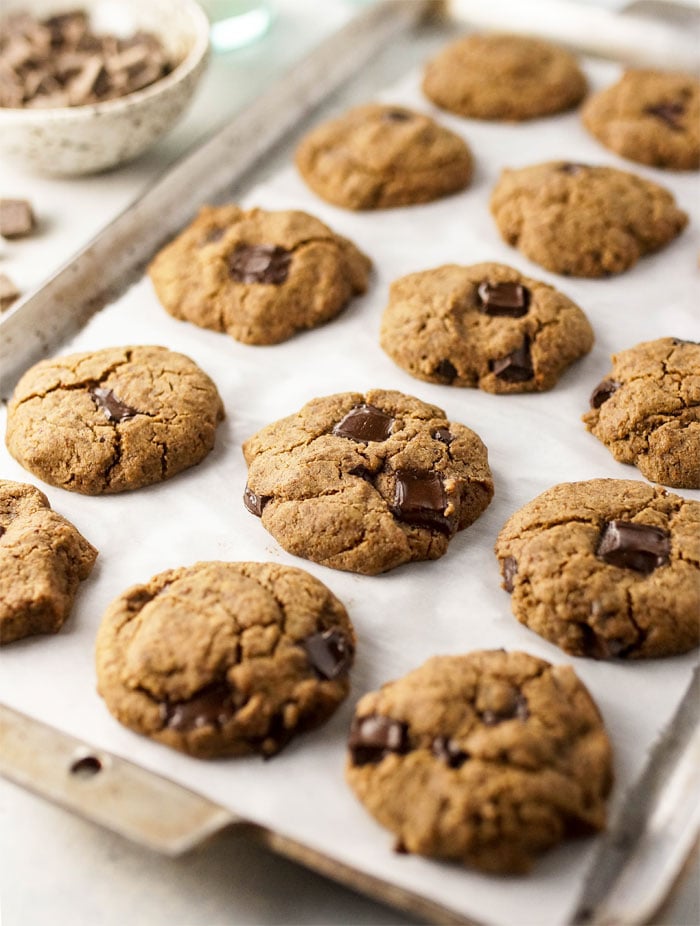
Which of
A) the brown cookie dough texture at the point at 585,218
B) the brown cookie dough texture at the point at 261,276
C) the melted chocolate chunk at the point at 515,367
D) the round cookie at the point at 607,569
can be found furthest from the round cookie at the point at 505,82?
the round cookie at the point at 607,569

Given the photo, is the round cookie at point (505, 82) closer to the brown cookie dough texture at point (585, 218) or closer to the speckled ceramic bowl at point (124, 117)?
the brown cookie dough texture at point (585, 218)

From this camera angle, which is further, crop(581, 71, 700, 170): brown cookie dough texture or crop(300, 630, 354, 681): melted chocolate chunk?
crop(581, 71, 700, 170): brown cookie dough texture

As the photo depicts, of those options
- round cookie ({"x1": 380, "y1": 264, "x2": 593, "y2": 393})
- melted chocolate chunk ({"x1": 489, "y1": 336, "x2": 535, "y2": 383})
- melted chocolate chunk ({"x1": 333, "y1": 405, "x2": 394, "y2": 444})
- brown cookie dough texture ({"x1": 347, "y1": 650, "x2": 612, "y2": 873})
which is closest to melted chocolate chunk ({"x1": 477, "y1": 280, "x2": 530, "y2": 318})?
round cookie ({"x1": 380, "y1": 264, "x2": 593, "y2": 393})

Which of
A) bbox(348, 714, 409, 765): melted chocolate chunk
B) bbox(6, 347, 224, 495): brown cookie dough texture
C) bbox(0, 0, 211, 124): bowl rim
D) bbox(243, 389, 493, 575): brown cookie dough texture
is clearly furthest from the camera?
bbox(0, 0, 211, 124): bowl rim

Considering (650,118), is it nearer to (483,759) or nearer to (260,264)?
(260,264)

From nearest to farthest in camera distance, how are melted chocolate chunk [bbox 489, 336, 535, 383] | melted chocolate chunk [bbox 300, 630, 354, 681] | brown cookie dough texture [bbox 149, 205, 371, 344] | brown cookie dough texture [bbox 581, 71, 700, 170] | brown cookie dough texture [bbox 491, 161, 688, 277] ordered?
melted chocolate chunk [bbox 300, 630, 354, 681] → melted chocolate chunk [bbox 489, 336, 535, 383] → brown cookie dough texture [bbox 149, 205, 371, 344] → brown cookie dough texture [bbox 491, 161, 688, 277] → brown cookie dough texture [bbox 581, 71, 700, 170]

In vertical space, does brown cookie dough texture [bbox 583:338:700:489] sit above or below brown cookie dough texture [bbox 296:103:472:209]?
below

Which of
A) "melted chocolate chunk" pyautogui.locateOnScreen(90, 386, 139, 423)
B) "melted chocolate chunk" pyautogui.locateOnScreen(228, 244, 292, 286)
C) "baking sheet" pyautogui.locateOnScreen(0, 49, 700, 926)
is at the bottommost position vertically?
"baking sheet" pyautogui.locateOnScreen(0, 49, 700, 926)

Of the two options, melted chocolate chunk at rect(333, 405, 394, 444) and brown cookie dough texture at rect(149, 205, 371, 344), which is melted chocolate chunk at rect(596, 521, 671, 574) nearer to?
melted chocolate chunk at rect(333, 405, 394, 444)

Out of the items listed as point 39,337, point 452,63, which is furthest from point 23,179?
point 452,63
